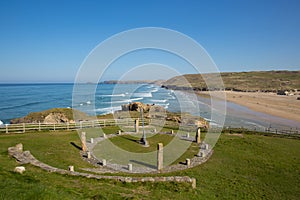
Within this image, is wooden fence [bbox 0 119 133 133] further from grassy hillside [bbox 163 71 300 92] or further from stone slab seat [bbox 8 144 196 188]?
grassy hillside [bbox 163 71 300 92]

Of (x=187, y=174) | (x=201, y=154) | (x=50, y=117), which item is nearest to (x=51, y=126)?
(x=50, y=117)

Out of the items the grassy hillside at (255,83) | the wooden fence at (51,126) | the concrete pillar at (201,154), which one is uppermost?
the grassy hillside at (255,83)

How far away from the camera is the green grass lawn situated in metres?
8.77

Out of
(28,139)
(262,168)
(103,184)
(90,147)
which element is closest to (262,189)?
(262,168)

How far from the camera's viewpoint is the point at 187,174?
13.1 m

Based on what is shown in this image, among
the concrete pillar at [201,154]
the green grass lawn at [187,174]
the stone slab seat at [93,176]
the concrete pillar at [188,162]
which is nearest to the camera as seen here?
the green grass lawn at [187,174]

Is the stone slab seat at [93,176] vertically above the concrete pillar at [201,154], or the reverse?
the stone slab seat at [93,176]

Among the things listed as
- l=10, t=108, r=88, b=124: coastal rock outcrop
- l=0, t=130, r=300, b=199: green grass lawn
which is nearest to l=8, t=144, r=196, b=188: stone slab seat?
l=0, t=130, r=300, b=199: green grass lawn

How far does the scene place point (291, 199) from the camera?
10625 mm

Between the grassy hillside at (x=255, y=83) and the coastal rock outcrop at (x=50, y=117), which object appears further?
the grassy hillside at (x=255, y=83)

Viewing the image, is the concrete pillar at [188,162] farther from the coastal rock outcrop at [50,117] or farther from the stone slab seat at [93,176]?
the coastal rock outcrop at [50,117]

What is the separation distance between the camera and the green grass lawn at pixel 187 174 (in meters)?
8.77

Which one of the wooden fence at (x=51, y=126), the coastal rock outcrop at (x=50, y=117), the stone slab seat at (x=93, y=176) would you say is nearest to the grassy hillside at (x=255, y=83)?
the coastal rock outcrop at (x=50, y=117)

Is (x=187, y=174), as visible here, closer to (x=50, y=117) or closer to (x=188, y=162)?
(x=188, y=162)
